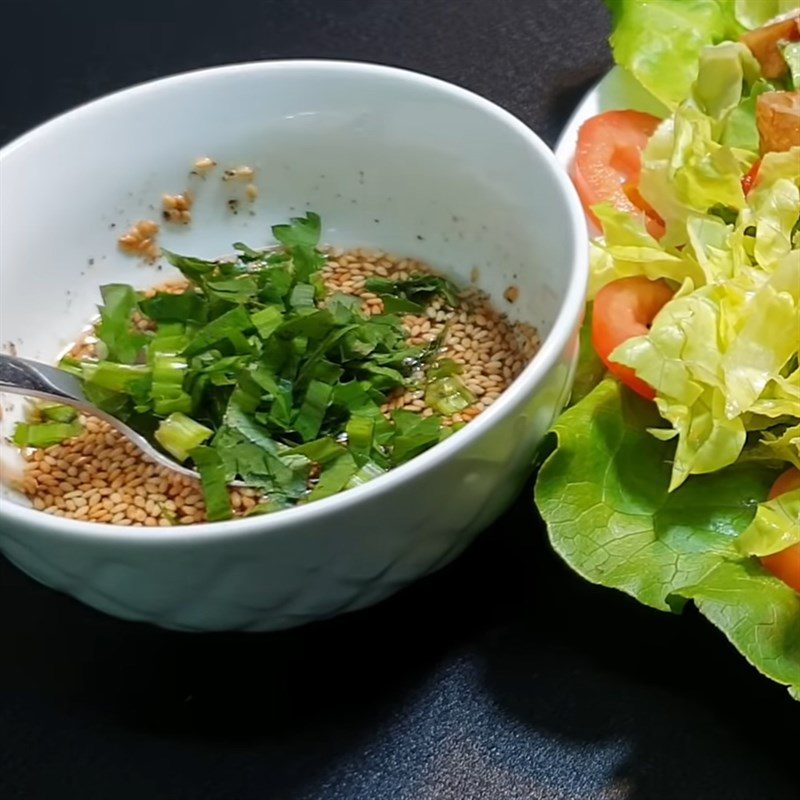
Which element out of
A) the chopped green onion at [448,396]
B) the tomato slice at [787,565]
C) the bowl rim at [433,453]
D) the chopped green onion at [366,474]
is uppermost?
the bowl rim at [433,453]

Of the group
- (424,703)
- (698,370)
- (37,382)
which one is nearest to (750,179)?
(698,370)

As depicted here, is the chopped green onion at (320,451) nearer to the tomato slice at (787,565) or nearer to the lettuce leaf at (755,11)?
the tomato slice at (787,565)

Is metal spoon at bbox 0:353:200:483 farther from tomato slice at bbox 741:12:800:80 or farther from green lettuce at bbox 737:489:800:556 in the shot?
tomato slice at bbox 741:12:800:80

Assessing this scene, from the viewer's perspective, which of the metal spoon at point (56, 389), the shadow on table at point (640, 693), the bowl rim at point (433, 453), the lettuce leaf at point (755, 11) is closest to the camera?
the bowl rim at point (433, 453)

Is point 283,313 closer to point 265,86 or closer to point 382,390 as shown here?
point 382,390

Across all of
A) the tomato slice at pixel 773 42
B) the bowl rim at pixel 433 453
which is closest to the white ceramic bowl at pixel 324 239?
the bowl rim at pixel 433 453

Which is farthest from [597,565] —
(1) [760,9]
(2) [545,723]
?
(1) [760,9]
